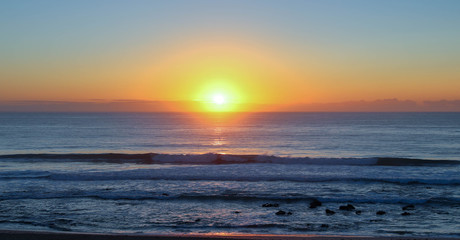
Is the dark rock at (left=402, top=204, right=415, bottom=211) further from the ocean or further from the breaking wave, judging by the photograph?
the breaking wave

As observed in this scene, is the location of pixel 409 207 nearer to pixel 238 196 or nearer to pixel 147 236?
pixel 238 196

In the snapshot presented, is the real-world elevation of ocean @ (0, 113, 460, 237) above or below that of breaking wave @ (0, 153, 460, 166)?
above

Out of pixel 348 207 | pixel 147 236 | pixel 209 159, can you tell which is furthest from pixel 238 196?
pixel 209 159

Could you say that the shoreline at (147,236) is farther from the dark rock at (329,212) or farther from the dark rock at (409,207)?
the dark rock at (409,207)

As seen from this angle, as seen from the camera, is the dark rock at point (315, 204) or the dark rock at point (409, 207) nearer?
the dark rock at point (409, 207)

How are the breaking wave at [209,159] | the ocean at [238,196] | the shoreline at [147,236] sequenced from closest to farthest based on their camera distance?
the shoreline at [147,236]
the ocean at [238,196]
the breaking wave at [209,159]

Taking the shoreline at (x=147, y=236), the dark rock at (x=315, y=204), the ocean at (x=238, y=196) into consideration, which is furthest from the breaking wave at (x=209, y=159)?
the shoreline at (x=147, y=236)

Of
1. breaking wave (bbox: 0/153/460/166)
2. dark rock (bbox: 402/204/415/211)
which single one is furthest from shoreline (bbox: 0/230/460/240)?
breaking wave (bbox: 0/153/460/166)

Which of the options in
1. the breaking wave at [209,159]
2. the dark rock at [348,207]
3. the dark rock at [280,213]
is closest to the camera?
the dark rock at [280,213]

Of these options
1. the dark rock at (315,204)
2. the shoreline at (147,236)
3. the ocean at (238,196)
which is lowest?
the ocean at (238,196)

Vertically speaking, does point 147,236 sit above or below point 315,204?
above

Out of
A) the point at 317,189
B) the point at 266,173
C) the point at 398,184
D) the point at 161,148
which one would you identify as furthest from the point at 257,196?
the point at 161,148

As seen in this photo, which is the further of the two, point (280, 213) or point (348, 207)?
point (348, 207)

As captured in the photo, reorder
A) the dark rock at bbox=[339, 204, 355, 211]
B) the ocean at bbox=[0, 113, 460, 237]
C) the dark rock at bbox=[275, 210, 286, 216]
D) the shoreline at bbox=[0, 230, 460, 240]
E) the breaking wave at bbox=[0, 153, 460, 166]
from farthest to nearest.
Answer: the breaking wave at bbox=[0, 153, 460, 166]
the dark rock at bbox=[339, 204, 355, 211]
the dark rock at bbox=[275, 210, 286, 216]
the ocean at bbox=[0, 113, 460, 237]
the shoreline at bbox=[0, 230, 460, 240]
